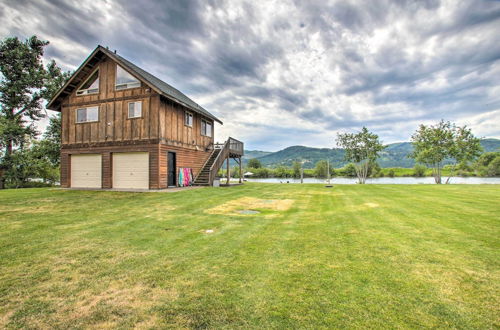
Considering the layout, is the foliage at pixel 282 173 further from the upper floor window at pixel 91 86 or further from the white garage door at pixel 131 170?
the upper floor window at pixel 91 86

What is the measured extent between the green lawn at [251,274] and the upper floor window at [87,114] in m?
11.6

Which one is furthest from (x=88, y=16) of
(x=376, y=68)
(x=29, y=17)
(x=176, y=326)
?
(x=376, y=68)

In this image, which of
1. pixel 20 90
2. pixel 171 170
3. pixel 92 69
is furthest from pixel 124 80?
pixel 20 90

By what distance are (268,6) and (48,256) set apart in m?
14.8

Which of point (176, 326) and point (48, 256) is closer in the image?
point (176, 326)

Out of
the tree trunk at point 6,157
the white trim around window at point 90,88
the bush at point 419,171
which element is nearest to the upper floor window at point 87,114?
the white trim around window at point 90,88

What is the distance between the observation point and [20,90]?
21812 millimetres

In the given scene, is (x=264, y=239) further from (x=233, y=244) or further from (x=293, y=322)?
(x=293, y=322)

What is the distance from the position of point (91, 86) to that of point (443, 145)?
35.1m

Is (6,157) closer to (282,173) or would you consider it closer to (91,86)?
(91,86)

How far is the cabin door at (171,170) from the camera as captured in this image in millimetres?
15492

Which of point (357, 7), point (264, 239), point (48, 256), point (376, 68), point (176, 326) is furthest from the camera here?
point (376, 68)

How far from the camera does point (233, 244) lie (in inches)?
176

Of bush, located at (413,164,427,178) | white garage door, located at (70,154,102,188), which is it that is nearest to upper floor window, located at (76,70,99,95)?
white garage door, located at (70,154,102,188)
